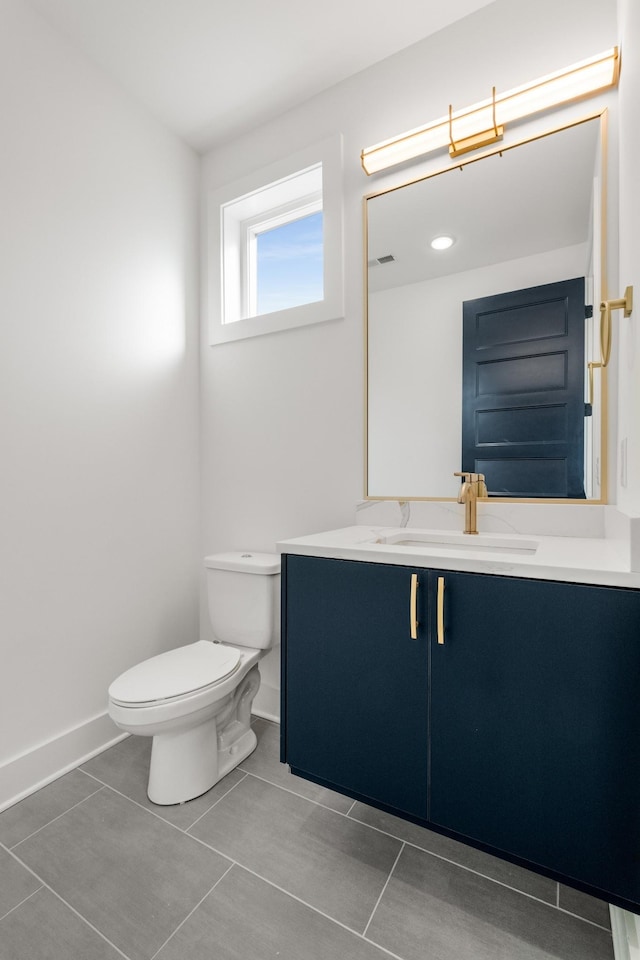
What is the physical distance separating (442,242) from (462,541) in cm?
105

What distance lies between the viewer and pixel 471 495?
1553 millimetres

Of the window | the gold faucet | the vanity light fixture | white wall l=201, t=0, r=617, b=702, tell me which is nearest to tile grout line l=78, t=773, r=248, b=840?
white wall l=201, t=0, r=617, b=702

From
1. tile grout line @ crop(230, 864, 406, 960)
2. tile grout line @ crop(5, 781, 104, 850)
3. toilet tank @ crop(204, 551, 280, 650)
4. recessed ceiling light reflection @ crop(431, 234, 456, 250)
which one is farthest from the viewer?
toilet tank @ crop(204, 551, 280, 650)

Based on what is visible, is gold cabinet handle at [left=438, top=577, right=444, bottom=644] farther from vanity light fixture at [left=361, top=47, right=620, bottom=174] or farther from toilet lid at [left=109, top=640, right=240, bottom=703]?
vanity light fixture at [left=361, top=47, right=620, bottom=174]

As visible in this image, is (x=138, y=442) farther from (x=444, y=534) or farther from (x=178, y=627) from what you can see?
(x=444, y=534)

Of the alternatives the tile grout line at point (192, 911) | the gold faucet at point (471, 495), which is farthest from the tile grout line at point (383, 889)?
the gold faucet at point (471, 495)

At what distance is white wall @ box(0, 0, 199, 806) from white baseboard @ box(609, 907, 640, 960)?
1703 millimetres

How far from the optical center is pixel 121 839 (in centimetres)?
138

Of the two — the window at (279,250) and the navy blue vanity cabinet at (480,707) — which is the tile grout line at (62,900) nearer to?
the navy blue vanity cabinet at (480,707)

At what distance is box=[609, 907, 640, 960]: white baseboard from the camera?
36.6 inches

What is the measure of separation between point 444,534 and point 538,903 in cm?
96

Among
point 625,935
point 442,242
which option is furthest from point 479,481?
point 625,935

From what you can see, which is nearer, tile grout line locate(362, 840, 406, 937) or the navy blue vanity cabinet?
the navy blue vanity cabinet

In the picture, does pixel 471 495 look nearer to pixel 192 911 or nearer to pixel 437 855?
pixel 437 855
